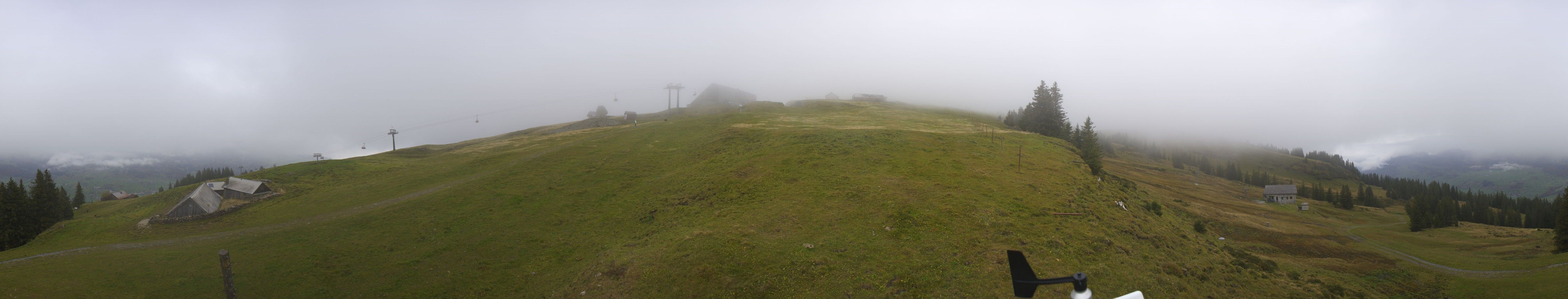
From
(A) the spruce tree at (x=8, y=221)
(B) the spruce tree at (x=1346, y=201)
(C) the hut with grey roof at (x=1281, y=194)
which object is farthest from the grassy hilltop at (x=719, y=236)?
(B) the spruce tree at (x=1346, y=201)

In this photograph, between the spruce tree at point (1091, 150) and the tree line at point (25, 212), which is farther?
the spruce tree at point (1091, 150)

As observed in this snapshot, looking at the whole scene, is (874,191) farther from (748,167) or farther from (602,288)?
(602,288)

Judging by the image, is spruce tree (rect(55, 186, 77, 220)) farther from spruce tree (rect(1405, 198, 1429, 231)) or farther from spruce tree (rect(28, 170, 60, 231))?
spruce tree (rect(1405, 198, 1429, 231))

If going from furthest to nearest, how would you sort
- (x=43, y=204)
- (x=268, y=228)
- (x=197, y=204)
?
(x=43, y=204)
(x=197, y=204)
(x=268, y=228)

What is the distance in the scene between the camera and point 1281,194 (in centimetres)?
12412

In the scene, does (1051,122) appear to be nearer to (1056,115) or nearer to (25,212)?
(1056,115)

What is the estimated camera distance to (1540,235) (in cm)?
5784

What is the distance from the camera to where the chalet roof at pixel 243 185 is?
4547cm

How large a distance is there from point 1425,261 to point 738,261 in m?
66.8

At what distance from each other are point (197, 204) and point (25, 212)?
12117mm

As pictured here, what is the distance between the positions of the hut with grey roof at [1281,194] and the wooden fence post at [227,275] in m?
175

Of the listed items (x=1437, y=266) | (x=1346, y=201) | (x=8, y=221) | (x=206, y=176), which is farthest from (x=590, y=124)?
(x=1346, y=201)

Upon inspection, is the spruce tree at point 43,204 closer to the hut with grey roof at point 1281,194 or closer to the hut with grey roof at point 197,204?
the hut with grey roof at point 197,204

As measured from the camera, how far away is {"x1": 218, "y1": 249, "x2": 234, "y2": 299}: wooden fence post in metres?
27.6
